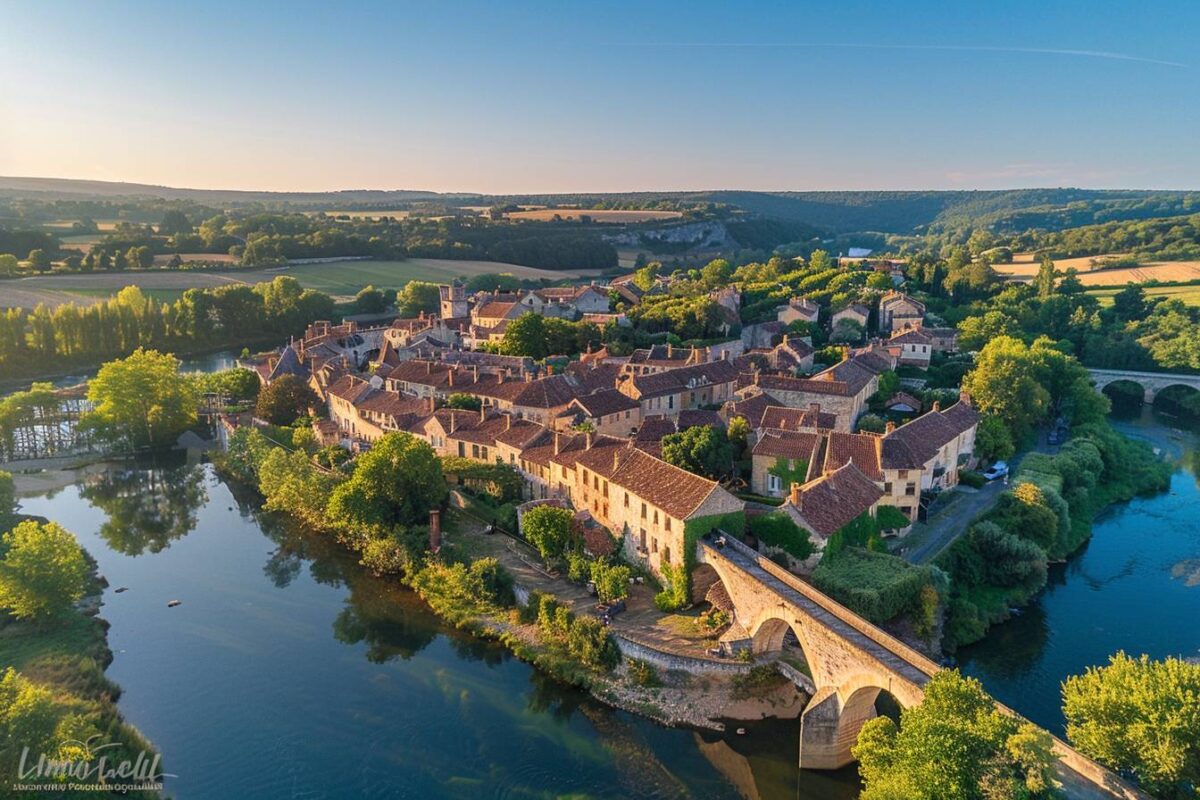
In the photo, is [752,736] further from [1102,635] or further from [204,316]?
[204,316]

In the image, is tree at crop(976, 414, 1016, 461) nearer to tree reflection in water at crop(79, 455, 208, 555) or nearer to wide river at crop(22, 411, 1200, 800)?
wide river at crop(22, 411, 1200, 800)

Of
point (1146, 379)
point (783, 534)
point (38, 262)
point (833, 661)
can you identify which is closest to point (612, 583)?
point (783, 534)

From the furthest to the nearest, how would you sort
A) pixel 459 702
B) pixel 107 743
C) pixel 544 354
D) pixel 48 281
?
pixel 48 281 < pixel 544 354 < pixel 459 702 < pixel 107 743

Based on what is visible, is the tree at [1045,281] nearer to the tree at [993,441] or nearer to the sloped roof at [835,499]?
the tree at [993,441]

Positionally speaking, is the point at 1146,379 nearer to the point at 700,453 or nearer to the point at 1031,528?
the point at 1031,528

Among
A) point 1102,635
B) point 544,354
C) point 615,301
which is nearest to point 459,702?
point 1102,635

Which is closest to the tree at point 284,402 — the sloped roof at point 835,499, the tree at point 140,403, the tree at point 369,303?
the tree at point 140,403

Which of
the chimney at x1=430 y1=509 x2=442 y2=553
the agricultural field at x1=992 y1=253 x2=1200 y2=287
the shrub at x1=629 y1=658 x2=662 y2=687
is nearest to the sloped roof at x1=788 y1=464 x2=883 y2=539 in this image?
the shrub at x1=629 y1=658 x2=662 y2=687
